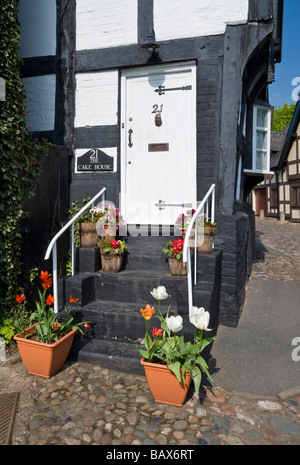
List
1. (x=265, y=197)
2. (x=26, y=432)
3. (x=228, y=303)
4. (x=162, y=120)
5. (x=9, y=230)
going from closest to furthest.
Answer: (x=26, y=432), (x=9, y=230), (x=228, y=303), (x=162, y=120), (x=265, y=197)

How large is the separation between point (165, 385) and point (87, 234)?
2.37 meters

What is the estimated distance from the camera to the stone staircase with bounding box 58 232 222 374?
3426mm

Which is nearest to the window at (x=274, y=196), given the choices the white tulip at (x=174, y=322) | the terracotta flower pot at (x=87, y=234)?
the terracotta flower pot at (x=87, y=234)

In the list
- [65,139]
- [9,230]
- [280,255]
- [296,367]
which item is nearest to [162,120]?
[65,139]

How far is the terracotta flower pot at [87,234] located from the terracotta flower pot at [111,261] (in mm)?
276

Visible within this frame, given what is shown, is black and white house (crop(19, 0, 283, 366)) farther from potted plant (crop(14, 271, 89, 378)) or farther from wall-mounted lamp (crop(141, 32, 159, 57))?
potted plant (crop(14, 271, 89, 378))

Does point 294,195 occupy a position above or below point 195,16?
below

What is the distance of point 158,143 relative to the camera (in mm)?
5039

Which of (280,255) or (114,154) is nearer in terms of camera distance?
(114,154)

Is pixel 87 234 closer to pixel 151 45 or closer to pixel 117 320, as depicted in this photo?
pixel 117 320

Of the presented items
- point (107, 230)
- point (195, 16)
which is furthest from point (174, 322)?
point (195, 16)

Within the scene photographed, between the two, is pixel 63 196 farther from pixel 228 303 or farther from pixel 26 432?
pixel 26 432
